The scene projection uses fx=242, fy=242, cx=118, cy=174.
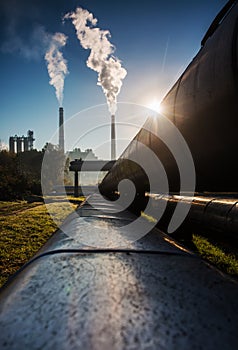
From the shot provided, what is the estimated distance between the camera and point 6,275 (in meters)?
2.43

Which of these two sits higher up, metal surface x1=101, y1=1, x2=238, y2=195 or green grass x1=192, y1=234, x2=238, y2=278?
metal surface x1=101, y1=1, x2=238, y2=195

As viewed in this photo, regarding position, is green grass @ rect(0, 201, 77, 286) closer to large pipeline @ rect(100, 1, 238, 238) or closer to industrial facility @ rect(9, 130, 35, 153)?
large pipeline @ rect(100, 1, 238, 238)

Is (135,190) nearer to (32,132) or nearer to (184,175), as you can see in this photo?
(184,175)

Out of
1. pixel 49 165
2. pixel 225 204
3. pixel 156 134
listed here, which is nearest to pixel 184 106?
pixel 156 134

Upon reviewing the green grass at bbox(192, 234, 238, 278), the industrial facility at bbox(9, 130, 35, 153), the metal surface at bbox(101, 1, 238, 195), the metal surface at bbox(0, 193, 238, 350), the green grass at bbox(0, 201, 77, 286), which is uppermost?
the industrial facility at bbox(9, 130, 35, 153)

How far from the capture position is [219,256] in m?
3.34

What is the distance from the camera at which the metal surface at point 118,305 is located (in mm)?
399

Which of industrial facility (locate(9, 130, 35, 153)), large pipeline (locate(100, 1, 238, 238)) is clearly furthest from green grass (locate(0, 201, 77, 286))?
industrial facility (locate(9, 130, 35, 153))

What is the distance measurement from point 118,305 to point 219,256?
328 centimetres

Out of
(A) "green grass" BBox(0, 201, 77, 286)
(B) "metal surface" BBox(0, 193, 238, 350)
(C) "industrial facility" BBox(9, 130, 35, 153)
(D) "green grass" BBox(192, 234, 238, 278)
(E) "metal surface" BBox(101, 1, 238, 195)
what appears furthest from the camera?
(C) "industrial facility" BBox(9, 130, 35, 153)

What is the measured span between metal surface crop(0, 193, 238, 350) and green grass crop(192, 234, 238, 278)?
86.5 inches

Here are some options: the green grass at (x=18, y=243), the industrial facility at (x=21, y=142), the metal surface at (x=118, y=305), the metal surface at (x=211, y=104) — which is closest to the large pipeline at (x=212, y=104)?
the metal surface at (x=211, y=104)

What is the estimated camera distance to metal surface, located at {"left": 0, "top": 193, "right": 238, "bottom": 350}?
399mm

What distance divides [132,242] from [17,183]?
52.9 ft
